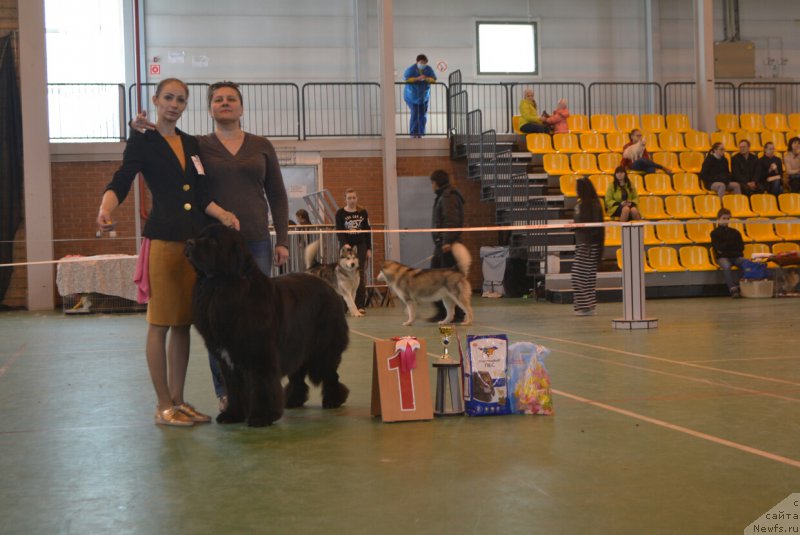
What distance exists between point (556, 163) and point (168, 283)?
39.0 feet

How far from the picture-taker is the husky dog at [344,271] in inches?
443

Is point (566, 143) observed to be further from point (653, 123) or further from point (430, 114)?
point (430, 114)

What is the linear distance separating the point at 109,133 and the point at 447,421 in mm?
13698

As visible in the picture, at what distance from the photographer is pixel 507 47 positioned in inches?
741

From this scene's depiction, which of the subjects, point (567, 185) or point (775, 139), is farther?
point (775, 139)

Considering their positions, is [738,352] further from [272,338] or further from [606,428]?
[272,338]

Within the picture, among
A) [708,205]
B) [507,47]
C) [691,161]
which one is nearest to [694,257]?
[708,205]

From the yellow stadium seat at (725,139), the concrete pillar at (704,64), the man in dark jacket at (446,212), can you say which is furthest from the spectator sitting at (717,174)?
the man in dark jacket at (446,212)

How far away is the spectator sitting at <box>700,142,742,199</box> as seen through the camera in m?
14.8

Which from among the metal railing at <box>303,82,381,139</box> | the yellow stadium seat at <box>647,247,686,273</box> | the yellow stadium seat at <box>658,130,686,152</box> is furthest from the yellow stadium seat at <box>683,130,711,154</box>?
the metal railing at <box>303,82,381,139</box>

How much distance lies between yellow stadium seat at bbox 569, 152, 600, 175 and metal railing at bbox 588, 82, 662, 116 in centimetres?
355

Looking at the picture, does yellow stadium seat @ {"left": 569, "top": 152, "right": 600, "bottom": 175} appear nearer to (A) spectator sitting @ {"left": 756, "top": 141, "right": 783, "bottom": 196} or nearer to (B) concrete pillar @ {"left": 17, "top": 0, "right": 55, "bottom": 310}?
(A) spectator sitting @ {"left": 756, "top": 141, "right": 783, "bottom": 196}

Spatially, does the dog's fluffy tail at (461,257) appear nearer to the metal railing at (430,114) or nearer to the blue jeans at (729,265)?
the blue jeans at (729,265)

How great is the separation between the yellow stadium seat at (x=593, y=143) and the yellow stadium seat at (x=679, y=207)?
163 cm
